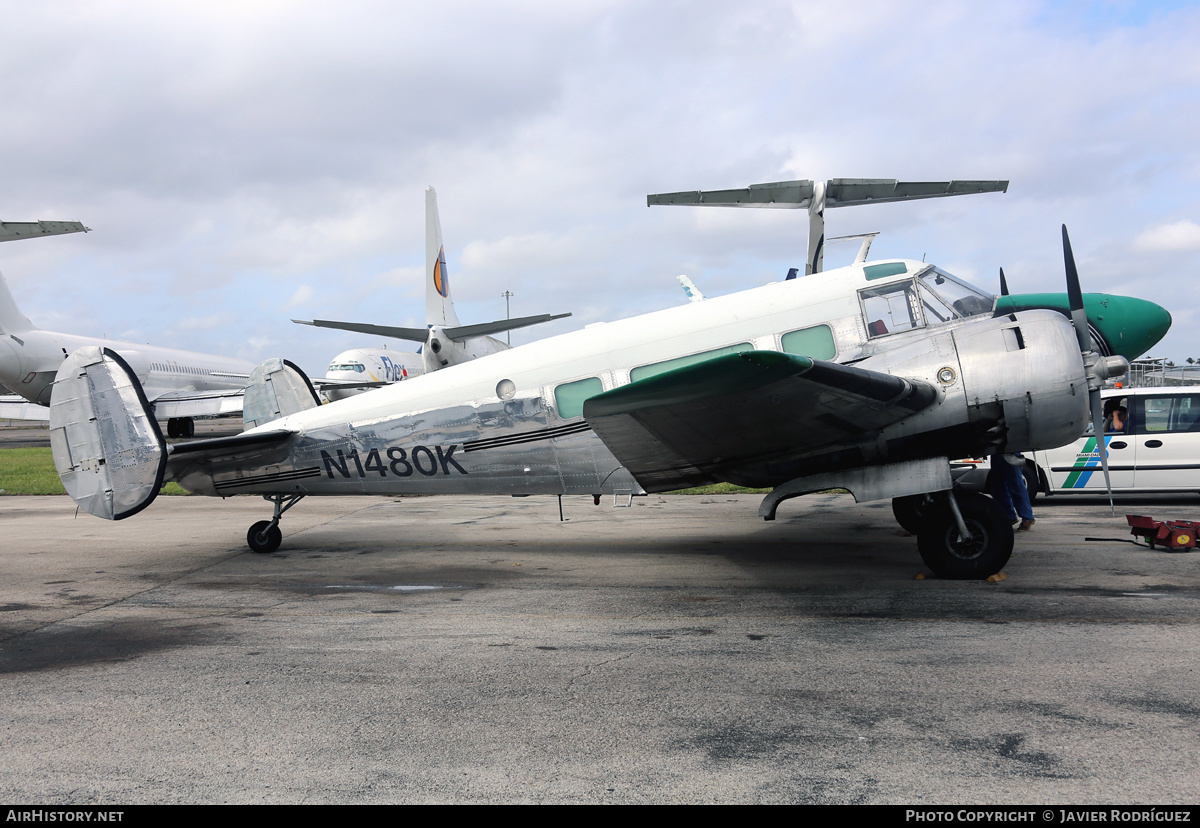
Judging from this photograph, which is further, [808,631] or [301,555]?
[301,555]

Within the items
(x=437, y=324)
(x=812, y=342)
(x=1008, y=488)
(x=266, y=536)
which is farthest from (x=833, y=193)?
(x=437, y=324)

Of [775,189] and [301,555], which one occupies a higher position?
[775,189]

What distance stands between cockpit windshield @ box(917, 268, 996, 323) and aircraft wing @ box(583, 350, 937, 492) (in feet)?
3.53

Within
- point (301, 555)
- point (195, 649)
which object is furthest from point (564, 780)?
point (301, 555)

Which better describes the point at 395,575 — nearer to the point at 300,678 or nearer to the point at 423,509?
the point at 300,678

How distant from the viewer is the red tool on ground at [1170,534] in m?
8.27

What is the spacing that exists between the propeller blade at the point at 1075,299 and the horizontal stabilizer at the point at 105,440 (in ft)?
31.6

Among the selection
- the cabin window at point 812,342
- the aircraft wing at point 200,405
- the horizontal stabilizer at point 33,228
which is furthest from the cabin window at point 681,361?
the horizontal stabilizer at point 33,228

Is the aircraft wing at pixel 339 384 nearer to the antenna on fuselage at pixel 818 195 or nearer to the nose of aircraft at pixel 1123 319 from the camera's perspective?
the antenna on fuselage at pixel 818 195

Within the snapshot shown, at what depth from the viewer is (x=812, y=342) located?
7.78m

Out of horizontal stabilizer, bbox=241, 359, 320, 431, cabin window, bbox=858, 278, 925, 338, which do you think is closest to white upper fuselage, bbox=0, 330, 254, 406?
horizontal stabilizer, bbox=241, 359, 320, 431

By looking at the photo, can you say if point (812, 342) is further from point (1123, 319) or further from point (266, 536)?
point (266, 536)
